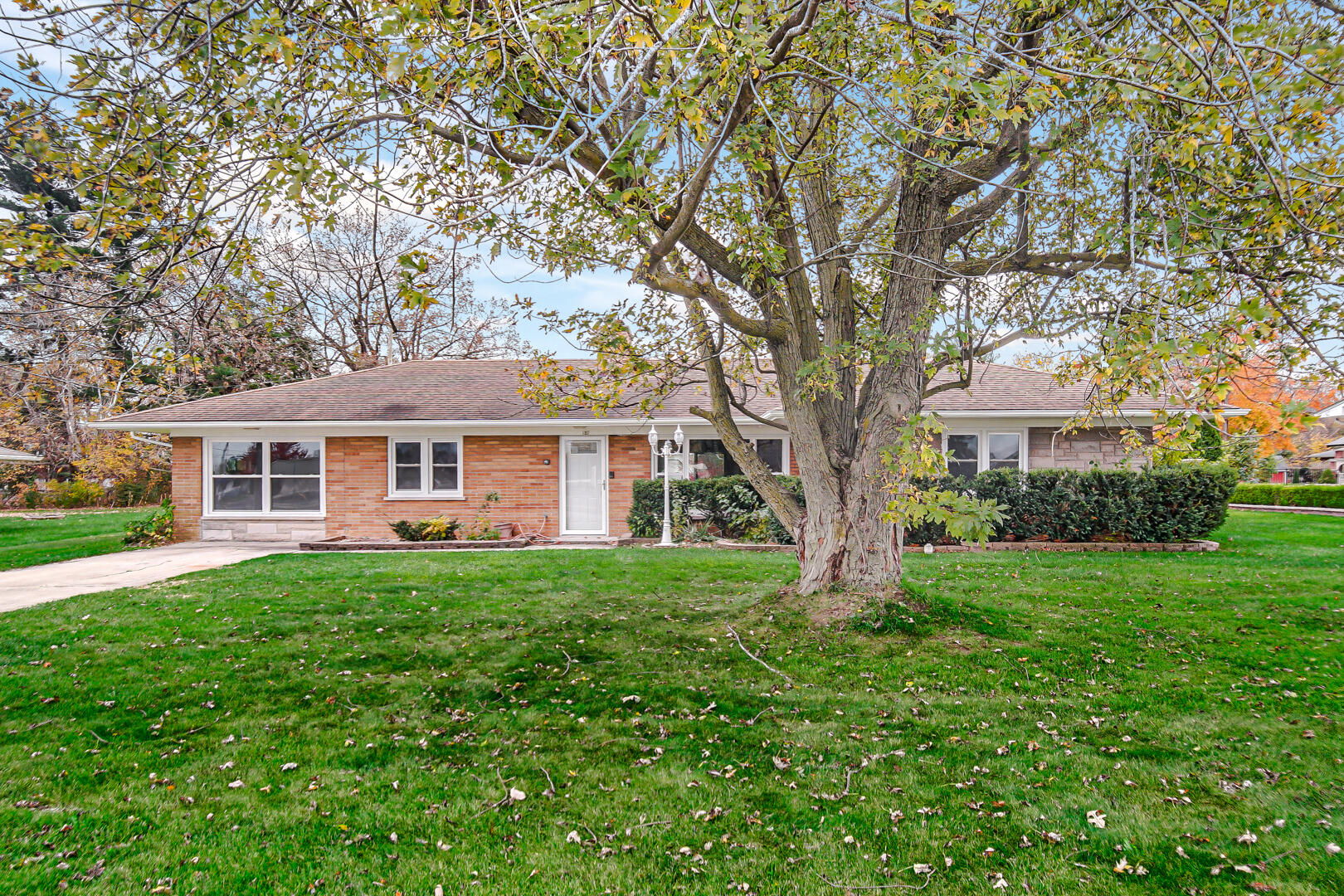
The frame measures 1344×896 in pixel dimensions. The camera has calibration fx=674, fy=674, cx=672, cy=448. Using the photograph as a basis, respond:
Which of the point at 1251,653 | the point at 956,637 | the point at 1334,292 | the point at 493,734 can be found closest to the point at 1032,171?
the point at 1334,292

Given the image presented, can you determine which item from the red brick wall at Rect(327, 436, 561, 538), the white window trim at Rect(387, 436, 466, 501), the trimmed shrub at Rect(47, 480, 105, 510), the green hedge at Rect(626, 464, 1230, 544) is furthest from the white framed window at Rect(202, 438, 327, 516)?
the trimmed shrub at Rect(47, 480, 105, 510)

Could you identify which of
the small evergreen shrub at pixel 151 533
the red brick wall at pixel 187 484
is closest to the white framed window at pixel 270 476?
the red brick wall at pixel 187 484

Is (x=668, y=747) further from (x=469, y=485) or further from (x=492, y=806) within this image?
(x=469, y=485)

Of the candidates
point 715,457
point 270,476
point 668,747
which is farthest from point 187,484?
point 668,747

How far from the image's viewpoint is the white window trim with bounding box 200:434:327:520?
1498cm

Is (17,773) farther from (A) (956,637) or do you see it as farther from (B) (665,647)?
(A) (956,637)

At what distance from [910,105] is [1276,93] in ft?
6.73

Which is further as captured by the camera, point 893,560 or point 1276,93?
point 893,560

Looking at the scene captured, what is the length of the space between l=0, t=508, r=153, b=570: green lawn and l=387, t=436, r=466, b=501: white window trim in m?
5.21

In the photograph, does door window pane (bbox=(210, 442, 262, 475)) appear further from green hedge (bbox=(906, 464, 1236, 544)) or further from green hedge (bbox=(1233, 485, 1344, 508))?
green hedge (bbox=(1233, 485, 1344, 508))

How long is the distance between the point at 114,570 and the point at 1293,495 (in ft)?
103

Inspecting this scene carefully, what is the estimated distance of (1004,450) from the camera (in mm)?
14992

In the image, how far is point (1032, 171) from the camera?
18.7 feet

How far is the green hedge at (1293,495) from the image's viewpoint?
68.0 ft
